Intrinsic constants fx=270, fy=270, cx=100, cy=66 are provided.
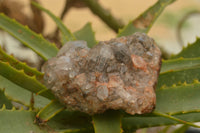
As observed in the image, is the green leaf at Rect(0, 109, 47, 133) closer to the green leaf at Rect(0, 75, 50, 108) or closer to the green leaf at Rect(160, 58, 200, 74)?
the green leaf at Rect(0, 75, 50, 108)

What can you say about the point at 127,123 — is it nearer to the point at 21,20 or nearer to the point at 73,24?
the point at 21,20

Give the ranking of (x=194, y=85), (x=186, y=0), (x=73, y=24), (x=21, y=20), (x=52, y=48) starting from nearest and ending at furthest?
(x=194, y=85), (x=52, y=48), (x=21, y=20), (x=73, y=24), (x=186, y=0)

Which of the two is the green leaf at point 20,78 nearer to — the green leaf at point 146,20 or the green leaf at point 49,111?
the green leaf at point 49,111

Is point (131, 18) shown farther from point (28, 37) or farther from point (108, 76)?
point (108, 76)

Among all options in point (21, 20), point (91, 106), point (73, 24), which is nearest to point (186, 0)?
point (73, 24)

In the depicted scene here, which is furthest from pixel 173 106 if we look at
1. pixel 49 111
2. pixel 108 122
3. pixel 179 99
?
pixel 49 111

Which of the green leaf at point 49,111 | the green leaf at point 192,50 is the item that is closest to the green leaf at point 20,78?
the green leaf at point 49,111

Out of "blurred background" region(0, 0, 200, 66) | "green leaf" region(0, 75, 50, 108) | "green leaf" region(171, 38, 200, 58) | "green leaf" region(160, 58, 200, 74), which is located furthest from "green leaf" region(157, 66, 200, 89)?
"blurred background" region(0, 0, 200, 66)
